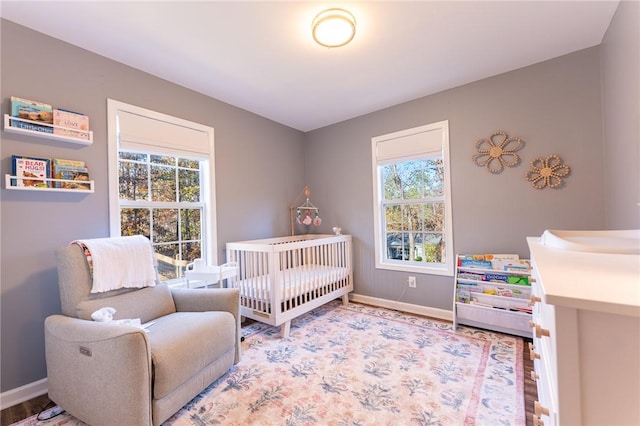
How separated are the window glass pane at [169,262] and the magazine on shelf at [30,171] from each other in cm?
93

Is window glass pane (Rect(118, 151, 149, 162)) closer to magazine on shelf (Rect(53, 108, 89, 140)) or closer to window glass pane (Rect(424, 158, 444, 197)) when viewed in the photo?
magazine on shelf (Rect(53, 108, 89, 140))

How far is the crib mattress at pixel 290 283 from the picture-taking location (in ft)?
8.23

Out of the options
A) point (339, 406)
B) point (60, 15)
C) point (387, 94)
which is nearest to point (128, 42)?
point (60, 15)

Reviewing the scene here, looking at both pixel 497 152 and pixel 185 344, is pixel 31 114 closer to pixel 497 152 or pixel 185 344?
pixel 185 344

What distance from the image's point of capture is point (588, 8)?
1726 mm

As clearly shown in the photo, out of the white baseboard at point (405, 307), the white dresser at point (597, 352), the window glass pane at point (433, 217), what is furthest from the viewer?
the window glass pane at point (433, 217)

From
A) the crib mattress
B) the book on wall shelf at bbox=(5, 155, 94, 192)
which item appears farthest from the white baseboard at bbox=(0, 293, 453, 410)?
the book on wall shelf at bbox=(5, 155, 94, 192)

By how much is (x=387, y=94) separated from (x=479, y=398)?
8.80 feet

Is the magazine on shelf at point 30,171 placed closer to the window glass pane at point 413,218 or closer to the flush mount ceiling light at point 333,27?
the flush mount ceiling light at point 333,27

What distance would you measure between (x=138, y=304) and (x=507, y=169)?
321 cm

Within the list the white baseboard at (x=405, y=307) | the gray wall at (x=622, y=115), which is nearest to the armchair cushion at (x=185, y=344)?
the white baseboard at (x=405, y=307)

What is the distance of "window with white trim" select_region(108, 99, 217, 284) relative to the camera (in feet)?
7.18

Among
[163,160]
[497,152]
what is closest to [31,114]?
[163,160]

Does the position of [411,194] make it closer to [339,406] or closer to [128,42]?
[339,406]
